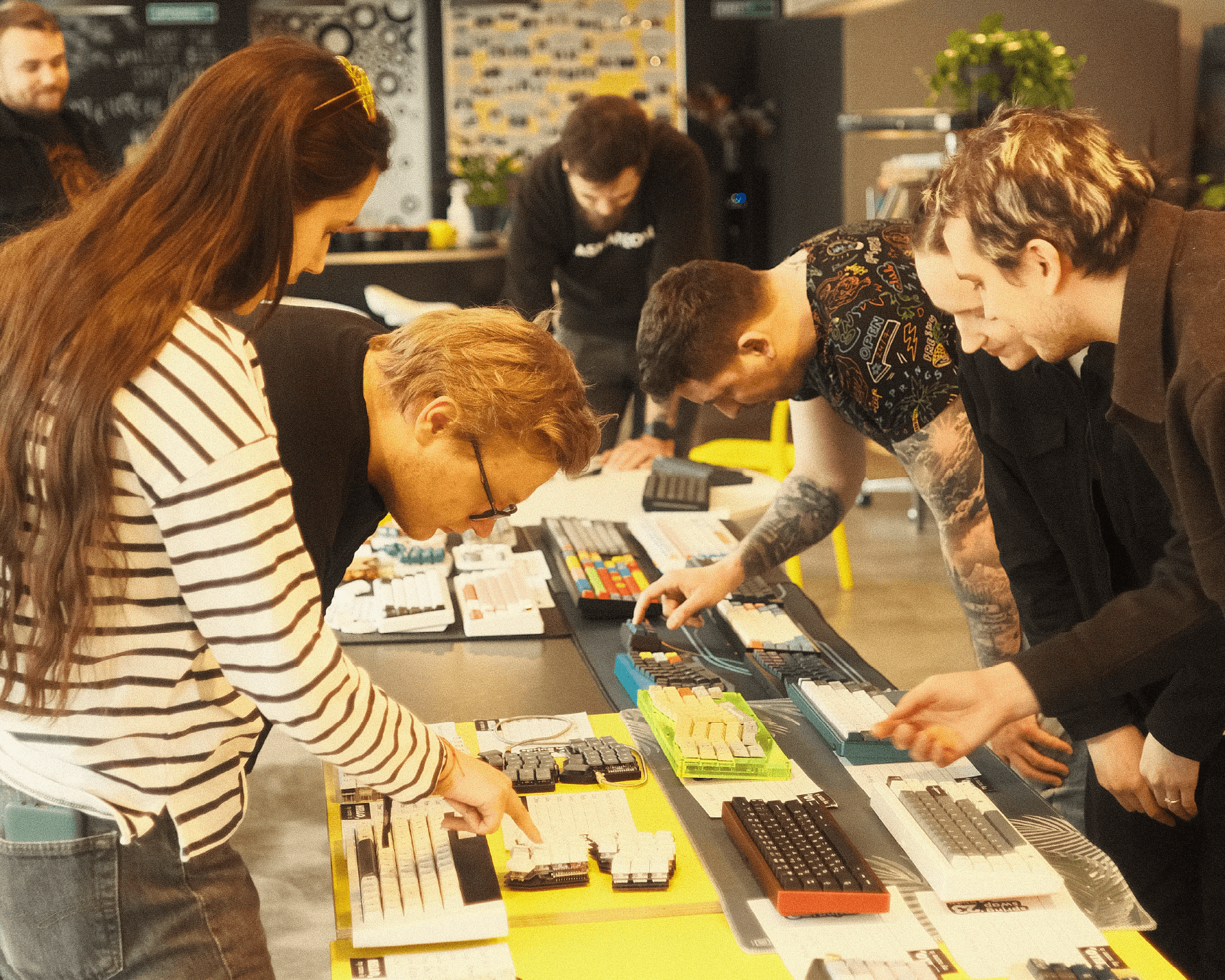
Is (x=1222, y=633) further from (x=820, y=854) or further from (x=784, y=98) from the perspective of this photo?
(x=784, y=98)

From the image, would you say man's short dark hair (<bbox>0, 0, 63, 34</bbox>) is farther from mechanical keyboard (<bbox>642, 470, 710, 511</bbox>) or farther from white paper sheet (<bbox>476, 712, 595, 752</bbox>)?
white paper sheet (<bbox>476, 712, 595, 752</bbox>)

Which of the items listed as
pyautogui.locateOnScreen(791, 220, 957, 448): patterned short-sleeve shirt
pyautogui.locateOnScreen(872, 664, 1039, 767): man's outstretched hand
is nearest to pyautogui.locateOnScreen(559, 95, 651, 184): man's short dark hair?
pyautogui.locateOnScreen(791, 220, 957, 448): patterned short-sleeve shirt

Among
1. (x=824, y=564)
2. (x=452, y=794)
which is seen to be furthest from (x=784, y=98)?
(x=452, y=794)

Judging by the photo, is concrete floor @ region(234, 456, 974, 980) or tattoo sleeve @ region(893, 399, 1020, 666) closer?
tattoo sleeve @ region(893, 399, 1020, 666)

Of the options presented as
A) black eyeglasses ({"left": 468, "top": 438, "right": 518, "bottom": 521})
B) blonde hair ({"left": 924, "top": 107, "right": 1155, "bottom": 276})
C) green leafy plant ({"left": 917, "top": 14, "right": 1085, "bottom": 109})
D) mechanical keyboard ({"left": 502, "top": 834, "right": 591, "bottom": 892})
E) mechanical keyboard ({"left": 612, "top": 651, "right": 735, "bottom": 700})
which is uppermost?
green leafy plant ({"left": 917, "top": 14, "right": 1085, "bottom": 109})

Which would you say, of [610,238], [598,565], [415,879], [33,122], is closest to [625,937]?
[415,879]

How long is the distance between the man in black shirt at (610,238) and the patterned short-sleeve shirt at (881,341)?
123 cm

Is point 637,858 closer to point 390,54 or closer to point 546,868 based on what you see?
point 546,868

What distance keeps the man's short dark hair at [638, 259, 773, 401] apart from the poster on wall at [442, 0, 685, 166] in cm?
559

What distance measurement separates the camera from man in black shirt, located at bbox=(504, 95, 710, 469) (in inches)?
121

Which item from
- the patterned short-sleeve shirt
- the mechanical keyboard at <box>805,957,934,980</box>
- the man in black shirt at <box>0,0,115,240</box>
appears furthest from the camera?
the man in black shirt at <box>0,0,115,240</box>

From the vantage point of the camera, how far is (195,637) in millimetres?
859

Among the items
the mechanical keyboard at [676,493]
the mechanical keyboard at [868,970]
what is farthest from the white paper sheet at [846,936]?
the mechanical keyboard at [676,493]

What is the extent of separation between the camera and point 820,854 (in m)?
1.15
